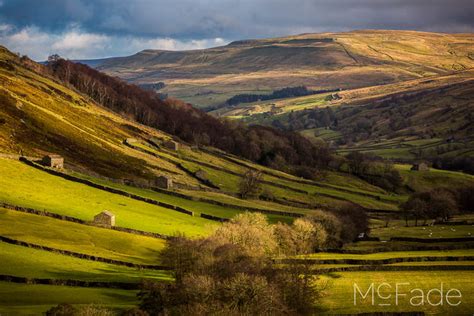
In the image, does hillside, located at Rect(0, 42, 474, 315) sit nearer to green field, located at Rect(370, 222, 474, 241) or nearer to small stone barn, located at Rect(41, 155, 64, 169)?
green field, located at Rect(370, 222, 474, 241)

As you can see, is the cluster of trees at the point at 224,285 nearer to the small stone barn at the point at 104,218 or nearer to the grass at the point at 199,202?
the small stone barn at the point at 104,218

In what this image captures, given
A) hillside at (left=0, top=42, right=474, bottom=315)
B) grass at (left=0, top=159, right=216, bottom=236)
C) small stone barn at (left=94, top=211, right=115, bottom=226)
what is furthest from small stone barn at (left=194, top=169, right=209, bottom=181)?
small stone barn at (left=94, top=211, right=115, bottom=226)

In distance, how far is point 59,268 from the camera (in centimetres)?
6338

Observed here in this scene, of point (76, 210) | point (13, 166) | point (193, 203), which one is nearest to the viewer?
point (76, 210)

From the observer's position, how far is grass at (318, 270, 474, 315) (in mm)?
57562

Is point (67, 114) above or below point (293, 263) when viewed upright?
above

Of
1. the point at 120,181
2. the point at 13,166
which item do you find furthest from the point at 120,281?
the point at 120,181

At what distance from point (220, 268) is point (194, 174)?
96522 millimetres

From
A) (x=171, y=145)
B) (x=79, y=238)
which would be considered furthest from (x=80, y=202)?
(x=171, y=145)

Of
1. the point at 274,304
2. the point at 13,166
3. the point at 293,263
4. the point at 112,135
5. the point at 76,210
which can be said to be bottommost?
the point at 274,304

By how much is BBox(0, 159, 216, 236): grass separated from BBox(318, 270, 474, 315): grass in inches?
1048

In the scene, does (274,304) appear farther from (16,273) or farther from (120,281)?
(16,273)

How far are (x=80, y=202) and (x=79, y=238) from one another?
2074 centimetres

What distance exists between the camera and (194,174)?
155375mm
